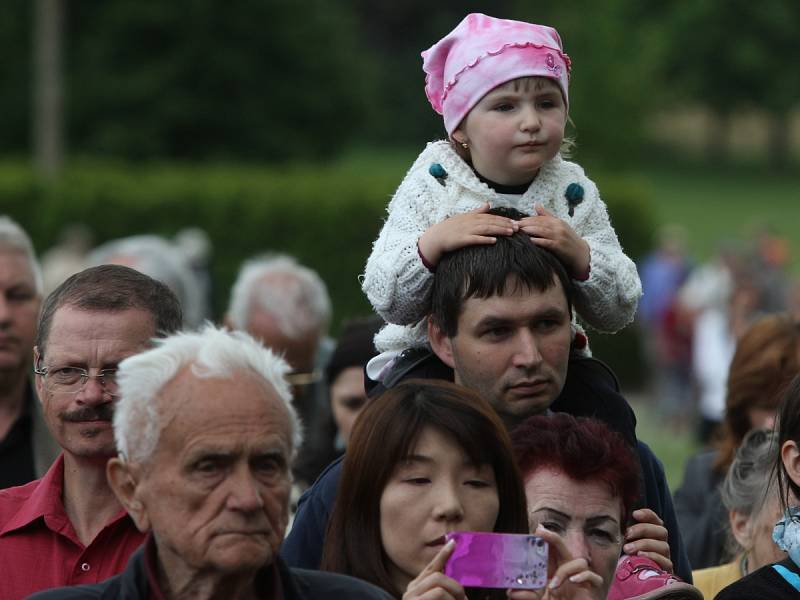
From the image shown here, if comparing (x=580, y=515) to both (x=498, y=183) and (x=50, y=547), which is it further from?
(x=50, y=547)

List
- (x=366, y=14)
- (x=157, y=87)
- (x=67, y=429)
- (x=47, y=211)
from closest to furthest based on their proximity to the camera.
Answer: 1. (x=67, y=429)
2. (x=47, y=211)
3. (x=157, y=87)
4. (x=366, y=14)

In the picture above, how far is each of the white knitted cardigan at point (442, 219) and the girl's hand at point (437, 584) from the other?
1.19m

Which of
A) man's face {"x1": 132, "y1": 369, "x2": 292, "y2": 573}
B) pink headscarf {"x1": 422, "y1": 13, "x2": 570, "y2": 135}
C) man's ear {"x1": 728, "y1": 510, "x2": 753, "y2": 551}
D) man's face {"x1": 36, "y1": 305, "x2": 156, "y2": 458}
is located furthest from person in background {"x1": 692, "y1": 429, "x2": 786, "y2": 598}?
man's face {"x1": 132, "y1": 369, "x2": 292, "y2": 573}

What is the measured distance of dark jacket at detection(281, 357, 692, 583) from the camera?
5.06 meters

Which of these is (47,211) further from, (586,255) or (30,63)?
(586,255)

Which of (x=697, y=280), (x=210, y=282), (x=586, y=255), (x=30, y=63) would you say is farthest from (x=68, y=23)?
(x=586, y=255)

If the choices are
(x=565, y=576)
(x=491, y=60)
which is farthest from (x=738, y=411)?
(x=565, y=576)

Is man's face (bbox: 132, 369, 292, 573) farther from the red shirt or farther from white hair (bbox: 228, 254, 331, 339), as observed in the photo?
white hair (bbox: 228, 254, 331, 339)

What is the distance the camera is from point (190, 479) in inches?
148

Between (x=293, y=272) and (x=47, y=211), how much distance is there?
80.4 ft

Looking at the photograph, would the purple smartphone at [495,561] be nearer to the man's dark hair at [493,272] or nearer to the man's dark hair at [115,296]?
the man's dark hair at [493,272]

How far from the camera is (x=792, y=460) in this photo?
5.00 meters

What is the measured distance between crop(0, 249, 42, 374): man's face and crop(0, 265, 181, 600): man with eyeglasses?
1961mm

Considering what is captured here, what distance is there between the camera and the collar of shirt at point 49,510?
15.6ft
